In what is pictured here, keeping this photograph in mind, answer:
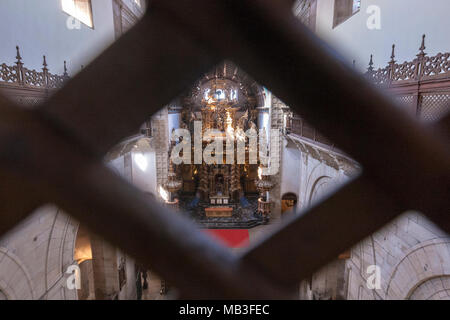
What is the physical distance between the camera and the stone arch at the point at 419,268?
3447 mm

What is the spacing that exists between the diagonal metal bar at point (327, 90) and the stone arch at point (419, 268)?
162 inches

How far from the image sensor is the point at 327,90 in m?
0.43

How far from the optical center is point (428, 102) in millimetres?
3635

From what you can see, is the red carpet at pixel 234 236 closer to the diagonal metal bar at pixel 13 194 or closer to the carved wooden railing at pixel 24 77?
the carved wooden railing at pixel 24 77

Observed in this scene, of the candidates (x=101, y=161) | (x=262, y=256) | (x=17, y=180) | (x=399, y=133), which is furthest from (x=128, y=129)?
(x=399, y=133)

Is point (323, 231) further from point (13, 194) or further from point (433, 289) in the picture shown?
point (433, 289)

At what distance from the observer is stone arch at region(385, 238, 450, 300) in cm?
345

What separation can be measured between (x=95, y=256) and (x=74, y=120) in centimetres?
944

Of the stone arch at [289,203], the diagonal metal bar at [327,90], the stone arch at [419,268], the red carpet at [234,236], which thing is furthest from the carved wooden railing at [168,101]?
the stone arch at [289,203]

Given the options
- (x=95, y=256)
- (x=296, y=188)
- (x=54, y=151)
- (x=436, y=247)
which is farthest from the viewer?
(x=296, y=188)

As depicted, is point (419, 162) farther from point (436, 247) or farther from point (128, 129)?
point (436, 247)

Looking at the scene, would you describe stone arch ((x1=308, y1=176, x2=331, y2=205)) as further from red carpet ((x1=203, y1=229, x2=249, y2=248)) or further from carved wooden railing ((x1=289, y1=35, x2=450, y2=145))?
red carpet ((x1=203, y1=229, x2=249, y2=248))

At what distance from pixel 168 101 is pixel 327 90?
29 centimetres

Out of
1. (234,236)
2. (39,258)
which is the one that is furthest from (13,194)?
(234,236)
